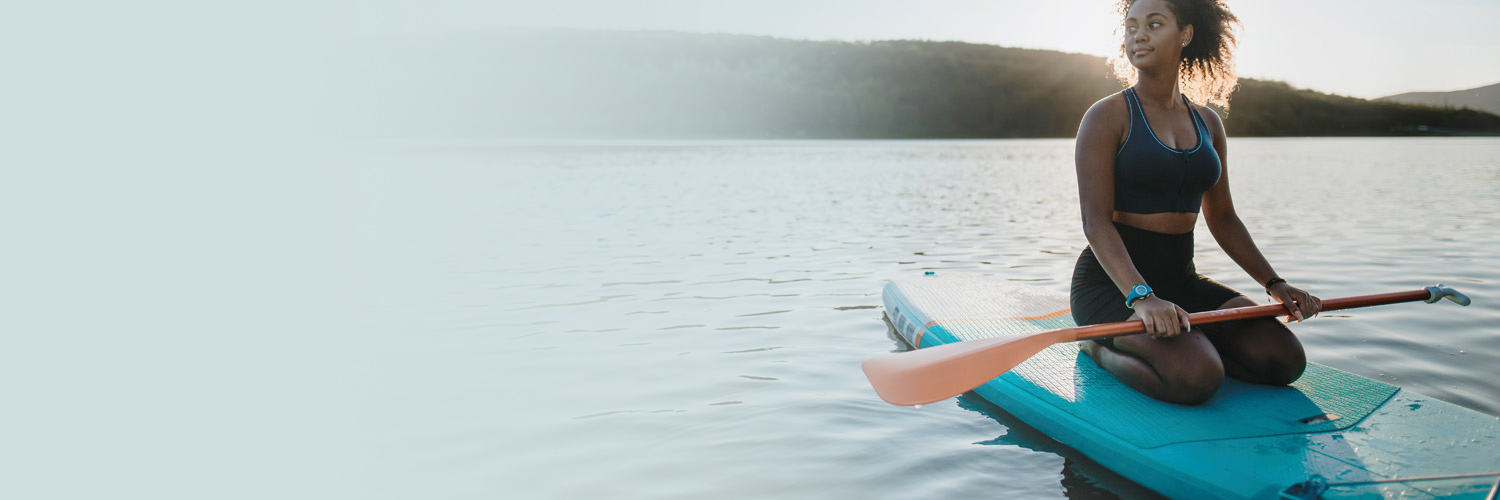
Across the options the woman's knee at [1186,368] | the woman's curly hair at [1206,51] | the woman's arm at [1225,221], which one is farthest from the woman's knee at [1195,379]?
the woman's curly hair at [1206,51]

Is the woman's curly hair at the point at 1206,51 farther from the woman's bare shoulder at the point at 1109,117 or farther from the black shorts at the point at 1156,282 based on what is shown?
the black shorts at the point at 1156,282

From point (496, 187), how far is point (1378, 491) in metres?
21.9

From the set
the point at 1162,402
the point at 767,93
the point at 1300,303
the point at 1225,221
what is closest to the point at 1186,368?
the point at 1162,402

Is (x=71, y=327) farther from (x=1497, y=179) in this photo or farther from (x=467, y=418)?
(x=1497, y=179)

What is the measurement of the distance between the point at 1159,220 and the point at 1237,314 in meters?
0.51

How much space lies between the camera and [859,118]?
9494cm

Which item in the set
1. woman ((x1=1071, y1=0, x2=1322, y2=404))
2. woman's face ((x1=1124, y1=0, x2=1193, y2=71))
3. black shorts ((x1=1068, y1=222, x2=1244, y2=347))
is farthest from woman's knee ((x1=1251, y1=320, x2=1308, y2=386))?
woman's face ((x1=1124, y1=0, x2=1193, y2=71))

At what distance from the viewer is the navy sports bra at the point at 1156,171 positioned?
3410mm

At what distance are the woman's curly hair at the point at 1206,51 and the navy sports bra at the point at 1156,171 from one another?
239 mm

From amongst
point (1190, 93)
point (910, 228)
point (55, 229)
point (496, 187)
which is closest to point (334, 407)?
point (1190, 93)

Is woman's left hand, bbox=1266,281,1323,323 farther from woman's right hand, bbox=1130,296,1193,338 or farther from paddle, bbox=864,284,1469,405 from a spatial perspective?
woman's right hand, bbox=1130,296,1193,338

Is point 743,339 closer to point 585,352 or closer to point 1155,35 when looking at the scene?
point 585,352

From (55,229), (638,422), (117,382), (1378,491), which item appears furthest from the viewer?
(55,229)

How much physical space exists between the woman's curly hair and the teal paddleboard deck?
1.25 metres
